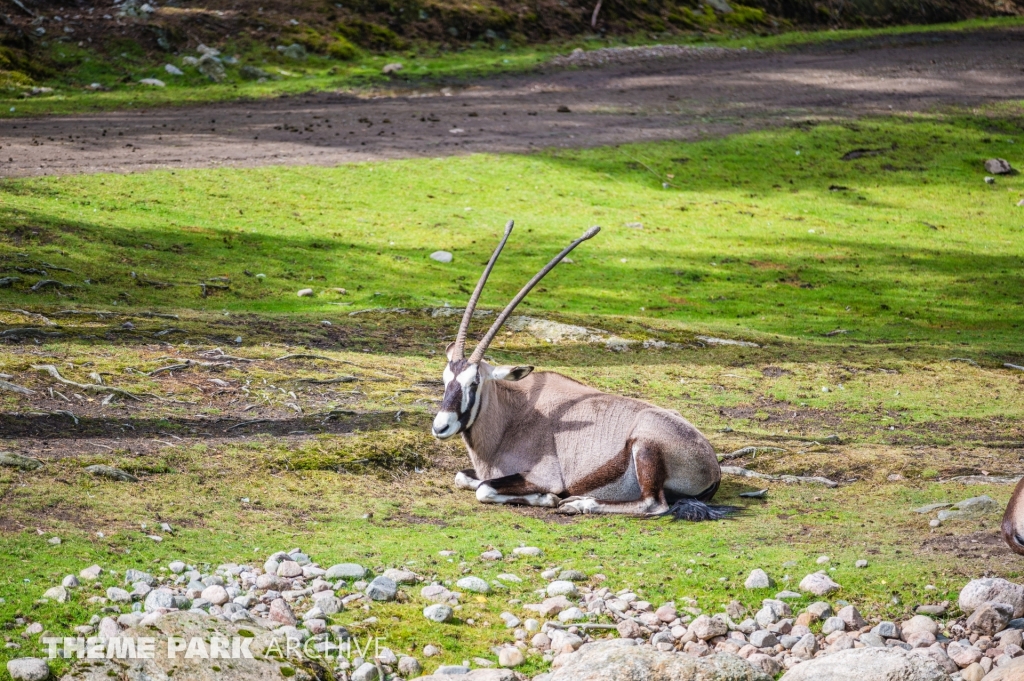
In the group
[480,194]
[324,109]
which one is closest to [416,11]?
[324,109]

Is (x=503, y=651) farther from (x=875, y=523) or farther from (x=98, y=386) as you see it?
(x=98, y=386)

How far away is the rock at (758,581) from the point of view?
7730 mm

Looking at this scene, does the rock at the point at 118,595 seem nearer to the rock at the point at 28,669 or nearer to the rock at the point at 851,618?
the rock at the point at 28,669

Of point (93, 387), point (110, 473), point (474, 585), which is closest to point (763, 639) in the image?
point (474, 585)

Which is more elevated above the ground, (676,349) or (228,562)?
(228,562)

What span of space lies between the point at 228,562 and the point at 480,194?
17.4 m

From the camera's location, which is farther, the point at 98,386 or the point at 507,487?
the point at 98,386

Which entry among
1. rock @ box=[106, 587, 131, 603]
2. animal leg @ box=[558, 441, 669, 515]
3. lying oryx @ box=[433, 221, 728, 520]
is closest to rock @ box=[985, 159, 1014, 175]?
lying oryx @ box=[433, 221, 728, 520]

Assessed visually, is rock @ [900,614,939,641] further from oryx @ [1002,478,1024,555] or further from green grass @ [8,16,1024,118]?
green grass @ [8,16,1024,118]

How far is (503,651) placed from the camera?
6871 mm

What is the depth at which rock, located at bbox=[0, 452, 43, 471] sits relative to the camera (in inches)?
349

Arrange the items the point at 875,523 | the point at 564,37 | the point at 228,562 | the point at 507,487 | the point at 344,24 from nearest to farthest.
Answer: the point at 228,562 → the point at 875,523 → the point at 507,487 → the point at 344,24 → the point at 564,37

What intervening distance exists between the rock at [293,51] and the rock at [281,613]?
92.0 ft

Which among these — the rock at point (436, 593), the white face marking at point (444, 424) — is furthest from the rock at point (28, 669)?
the white face marking at point (444, 424)
